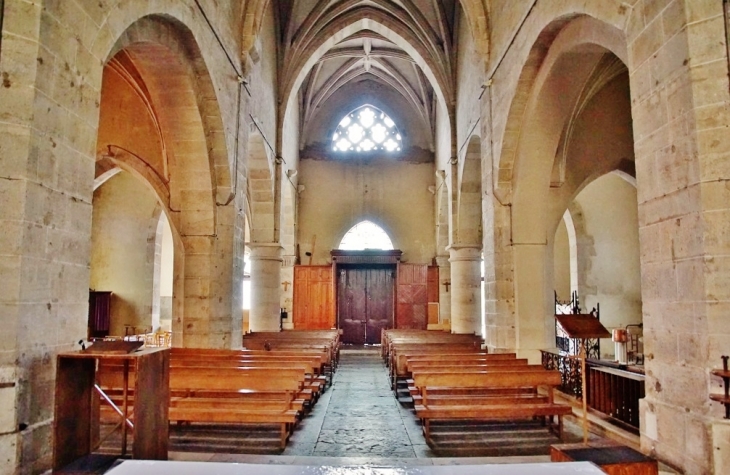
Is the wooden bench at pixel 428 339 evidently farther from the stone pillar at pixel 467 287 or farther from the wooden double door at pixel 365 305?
the wooden double door at pixel 365 305

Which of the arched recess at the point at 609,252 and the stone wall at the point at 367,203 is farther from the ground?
the stone wall at the point at 367,203

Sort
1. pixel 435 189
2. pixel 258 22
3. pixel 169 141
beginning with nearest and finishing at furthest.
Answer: pixel 169 141
pixel 258 22
pixel 435 189

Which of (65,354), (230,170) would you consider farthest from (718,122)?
(230,170)

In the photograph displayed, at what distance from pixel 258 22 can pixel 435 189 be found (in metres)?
10.2

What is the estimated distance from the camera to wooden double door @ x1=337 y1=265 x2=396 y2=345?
17.5m

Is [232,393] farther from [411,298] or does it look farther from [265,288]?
[411,298]

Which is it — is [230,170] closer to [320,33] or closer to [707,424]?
[320,33]

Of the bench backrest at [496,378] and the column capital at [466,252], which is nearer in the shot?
the bench backrest at [496,378]

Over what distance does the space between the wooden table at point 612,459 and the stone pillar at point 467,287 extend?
10.4m

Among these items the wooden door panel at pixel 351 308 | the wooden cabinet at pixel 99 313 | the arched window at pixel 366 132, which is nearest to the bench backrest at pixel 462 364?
the wooden door panel at pixel 351 308

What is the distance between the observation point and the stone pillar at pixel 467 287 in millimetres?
12992

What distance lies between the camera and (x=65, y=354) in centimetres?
319

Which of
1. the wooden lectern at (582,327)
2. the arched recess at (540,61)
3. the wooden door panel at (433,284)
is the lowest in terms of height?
the wooden lectern at (582,327)

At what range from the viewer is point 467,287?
42.8 feet
